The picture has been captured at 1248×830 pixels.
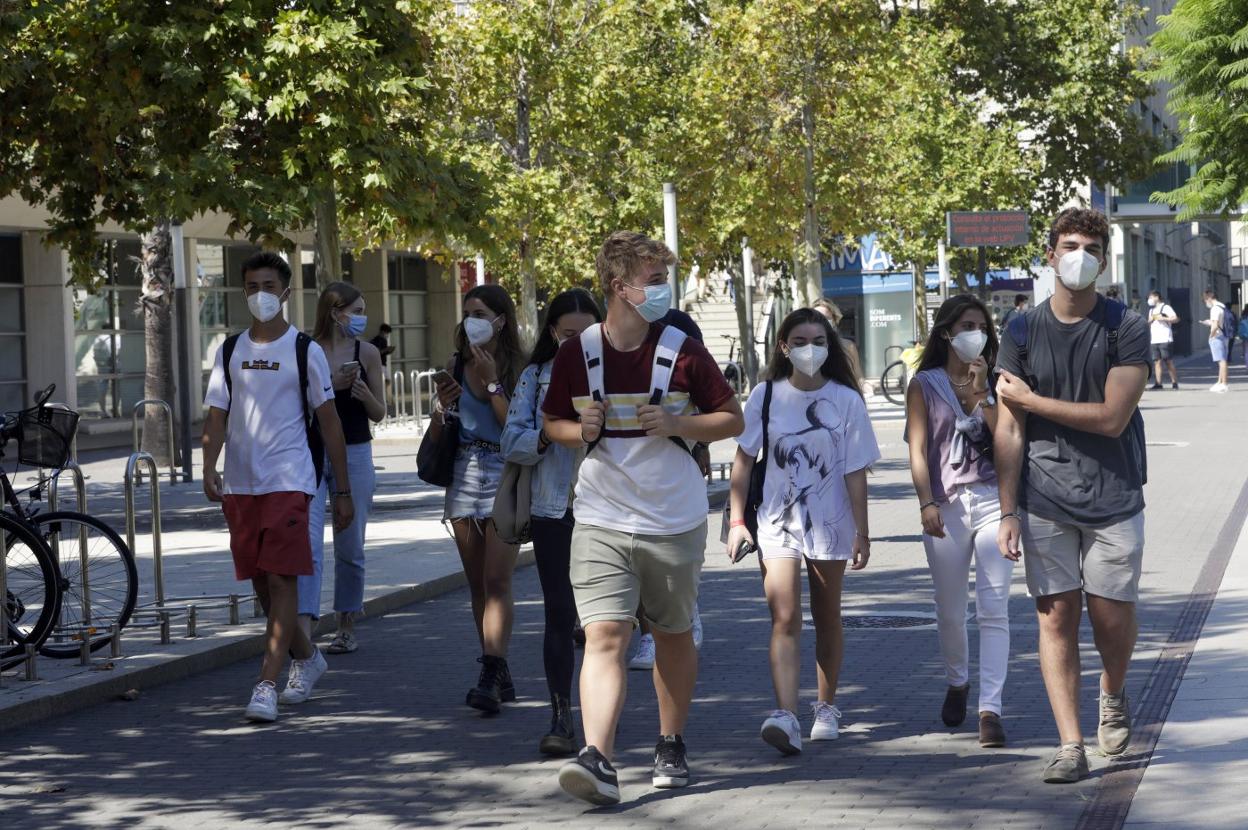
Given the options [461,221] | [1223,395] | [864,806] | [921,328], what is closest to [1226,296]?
[921,328]

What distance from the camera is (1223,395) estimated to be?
119 ft

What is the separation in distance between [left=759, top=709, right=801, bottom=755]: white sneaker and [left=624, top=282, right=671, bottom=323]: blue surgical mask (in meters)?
1.63

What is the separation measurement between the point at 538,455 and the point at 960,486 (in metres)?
1.60

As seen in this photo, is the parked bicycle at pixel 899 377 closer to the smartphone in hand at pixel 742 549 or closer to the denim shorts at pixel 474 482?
the denim shorts at pixel 474 482

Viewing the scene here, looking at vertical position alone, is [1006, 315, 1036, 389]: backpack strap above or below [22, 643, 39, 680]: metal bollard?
above

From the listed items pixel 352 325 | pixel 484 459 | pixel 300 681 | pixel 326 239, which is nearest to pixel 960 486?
pixel 484 459

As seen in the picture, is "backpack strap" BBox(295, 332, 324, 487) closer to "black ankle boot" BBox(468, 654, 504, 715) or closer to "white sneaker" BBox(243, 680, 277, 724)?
"white sneaker" BBox(243, 680, 277, 724)

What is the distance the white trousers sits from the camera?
7.10 metres

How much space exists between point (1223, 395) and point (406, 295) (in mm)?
17740

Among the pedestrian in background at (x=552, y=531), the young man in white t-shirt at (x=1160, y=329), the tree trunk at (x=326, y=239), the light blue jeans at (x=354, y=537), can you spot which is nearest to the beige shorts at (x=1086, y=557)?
the pedestrian in background at (x=552, y=531)

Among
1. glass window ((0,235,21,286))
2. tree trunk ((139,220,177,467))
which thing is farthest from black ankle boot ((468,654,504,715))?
glass window ((0,235,21,286))

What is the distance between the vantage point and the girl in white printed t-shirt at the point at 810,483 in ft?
23.6

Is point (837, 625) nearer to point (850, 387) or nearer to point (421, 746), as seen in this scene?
point (850, 387)

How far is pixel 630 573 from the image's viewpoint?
6.35 metres
